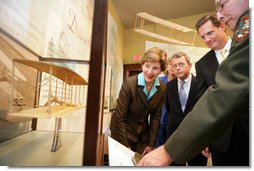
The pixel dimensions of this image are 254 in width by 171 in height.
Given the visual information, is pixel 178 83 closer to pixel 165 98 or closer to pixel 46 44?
pixel 165 98

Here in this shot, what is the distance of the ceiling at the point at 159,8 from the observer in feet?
2.51

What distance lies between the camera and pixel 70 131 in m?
0.73

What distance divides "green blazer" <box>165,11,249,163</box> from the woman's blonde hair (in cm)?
41

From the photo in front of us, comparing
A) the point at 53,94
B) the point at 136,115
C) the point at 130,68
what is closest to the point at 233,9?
the point at 130,68

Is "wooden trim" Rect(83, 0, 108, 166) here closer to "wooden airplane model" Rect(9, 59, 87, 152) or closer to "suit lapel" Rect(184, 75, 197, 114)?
"wooden airplane model" Rect(9, 59, 87, 152)

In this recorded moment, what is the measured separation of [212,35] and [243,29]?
1.17ft

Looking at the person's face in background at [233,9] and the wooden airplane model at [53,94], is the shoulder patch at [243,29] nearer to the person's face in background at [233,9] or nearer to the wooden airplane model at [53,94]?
the person's face in background at [233,9]

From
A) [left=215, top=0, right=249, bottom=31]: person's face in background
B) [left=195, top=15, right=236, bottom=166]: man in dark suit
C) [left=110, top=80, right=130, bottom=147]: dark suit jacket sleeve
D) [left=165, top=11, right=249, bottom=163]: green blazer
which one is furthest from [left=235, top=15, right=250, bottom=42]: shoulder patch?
[left=110, top=80, right=130, bottom=147]: dark suit jacket sleeve

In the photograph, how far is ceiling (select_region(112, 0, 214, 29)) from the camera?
0.76 m

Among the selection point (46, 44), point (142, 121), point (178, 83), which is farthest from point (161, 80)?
point (46, 44)

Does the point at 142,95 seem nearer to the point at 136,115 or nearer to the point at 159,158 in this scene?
the point at 136,115

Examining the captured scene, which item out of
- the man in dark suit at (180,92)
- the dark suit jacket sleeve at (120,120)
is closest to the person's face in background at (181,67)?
the man in dark suit at (180,92)

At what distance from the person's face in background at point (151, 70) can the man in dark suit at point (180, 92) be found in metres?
0.08

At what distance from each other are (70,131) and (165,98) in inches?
17.1
